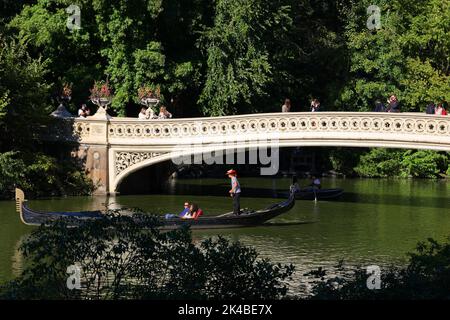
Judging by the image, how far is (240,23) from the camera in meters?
36.8

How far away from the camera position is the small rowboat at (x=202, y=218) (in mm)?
23734

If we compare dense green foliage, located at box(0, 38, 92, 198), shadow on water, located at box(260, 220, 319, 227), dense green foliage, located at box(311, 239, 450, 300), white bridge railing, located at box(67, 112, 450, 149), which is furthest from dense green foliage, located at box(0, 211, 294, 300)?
dense green foliage, located at box(0, 38, 92, 198)

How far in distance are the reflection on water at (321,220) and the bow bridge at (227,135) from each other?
1324mm

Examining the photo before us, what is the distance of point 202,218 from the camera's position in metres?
24.6

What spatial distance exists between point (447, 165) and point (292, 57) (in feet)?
26.4

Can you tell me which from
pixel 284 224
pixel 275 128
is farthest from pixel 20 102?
pixel 284 224

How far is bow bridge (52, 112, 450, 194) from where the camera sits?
28.3m

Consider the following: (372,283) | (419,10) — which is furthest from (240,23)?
(372,283)

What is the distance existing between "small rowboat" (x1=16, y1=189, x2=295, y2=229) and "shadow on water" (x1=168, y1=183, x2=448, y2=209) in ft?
21.3

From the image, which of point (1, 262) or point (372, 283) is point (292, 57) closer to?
point (1, 262)

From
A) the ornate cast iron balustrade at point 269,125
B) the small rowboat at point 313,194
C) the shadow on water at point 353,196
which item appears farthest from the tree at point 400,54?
the ornate cast iron balustrade at point 269,125

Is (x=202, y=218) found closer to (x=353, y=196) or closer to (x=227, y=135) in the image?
(x=227, y=135)

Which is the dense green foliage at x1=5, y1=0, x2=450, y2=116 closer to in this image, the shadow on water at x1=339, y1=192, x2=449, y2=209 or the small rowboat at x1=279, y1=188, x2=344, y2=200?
the shadow on water at x1=339, y1=192, x2=449, y2=209

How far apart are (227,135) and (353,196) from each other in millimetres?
5850
